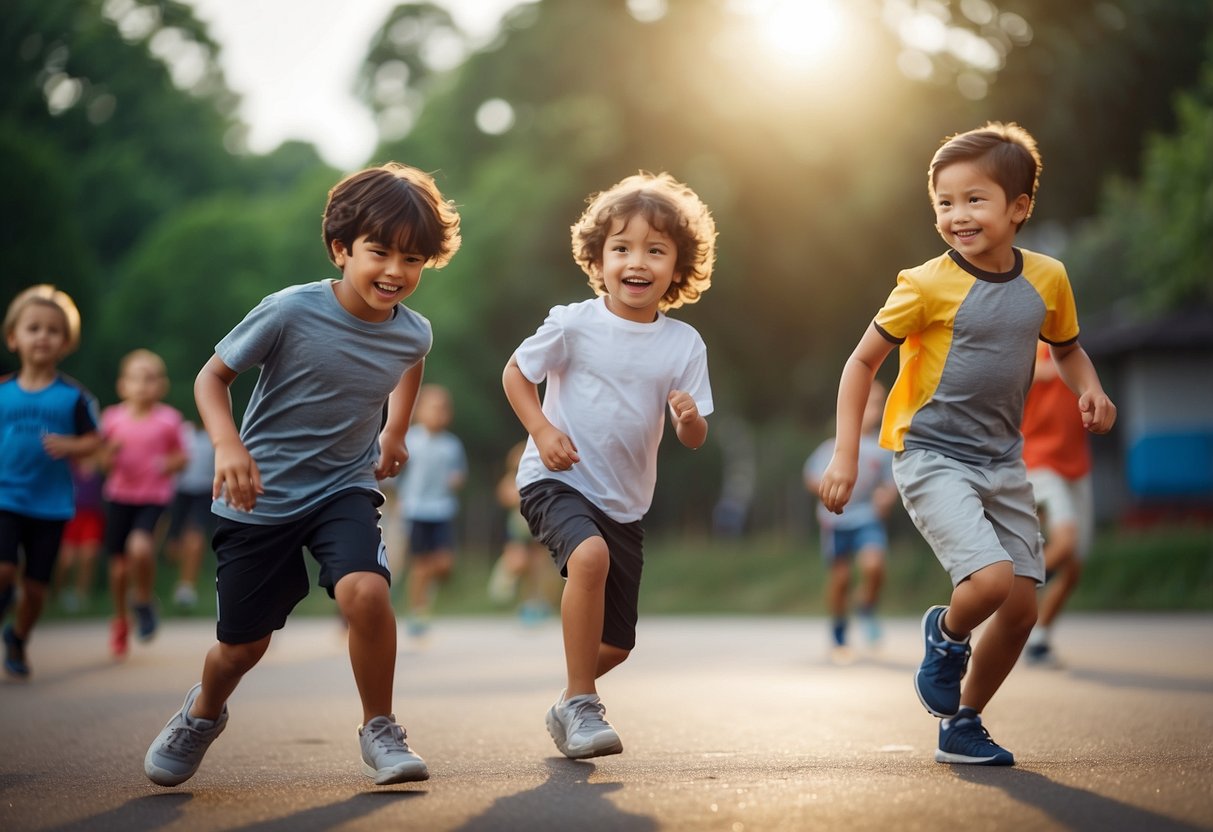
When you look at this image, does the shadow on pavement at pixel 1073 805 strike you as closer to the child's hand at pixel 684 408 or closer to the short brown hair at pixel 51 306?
the child's hand at pixel 684 408

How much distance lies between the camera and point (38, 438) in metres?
A: 7.85

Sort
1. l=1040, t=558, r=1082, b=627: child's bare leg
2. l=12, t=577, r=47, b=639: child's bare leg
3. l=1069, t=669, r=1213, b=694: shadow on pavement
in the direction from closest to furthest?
l=1069, t=669, r=1213, b=694: shadow on pavement < l=12, t=577, r=47, b=639: child's bare leg < l=1040, t=558, r=1082, b=627: child's bare leg

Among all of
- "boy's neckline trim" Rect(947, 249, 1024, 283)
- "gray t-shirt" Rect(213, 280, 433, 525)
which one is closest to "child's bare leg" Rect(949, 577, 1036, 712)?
"boy's neckline trim" Rect(947, 249, 1024, 283)

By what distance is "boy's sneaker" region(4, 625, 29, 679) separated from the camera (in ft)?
28.7

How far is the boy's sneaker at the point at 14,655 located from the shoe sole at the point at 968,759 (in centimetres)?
571

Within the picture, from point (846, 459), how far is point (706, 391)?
2.25ft

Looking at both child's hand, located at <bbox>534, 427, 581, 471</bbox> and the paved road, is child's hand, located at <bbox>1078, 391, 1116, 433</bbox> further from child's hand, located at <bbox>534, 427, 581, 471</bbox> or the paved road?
child's hand, located at <bbox>534, 427, 581, 471</bbox>

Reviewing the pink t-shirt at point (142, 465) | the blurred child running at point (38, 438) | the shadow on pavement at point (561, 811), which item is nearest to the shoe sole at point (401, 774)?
the shadow on pavement at point (561, 811)

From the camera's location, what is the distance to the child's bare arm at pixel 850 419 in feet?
15.6

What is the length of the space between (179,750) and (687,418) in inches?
73.2

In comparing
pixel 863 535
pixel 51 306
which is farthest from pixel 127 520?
pixel 863 535

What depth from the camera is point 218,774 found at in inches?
199

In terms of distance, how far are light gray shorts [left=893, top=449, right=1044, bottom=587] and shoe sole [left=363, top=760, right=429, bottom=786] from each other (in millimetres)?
1692

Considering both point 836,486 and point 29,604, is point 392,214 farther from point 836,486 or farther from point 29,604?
point 29,604
